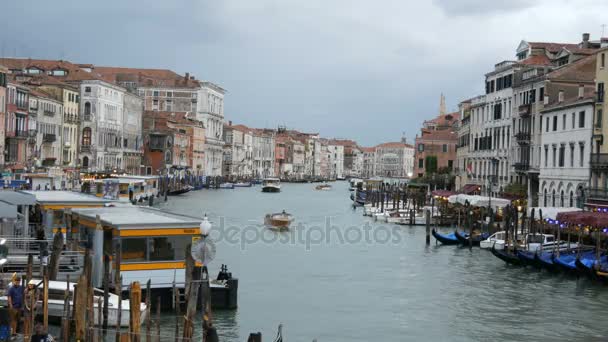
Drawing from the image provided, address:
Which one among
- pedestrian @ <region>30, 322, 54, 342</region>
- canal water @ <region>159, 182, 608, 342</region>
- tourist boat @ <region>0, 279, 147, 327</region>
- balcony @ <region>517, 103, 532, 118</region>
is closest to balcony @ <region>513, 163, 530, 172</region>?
balcony @ <region>517, 103, 532, 118</region>

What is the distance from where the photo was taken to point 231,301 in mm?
14500

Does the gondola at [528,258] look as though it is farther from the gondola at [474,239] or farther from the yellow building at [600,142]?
the yellow building at [600,142]

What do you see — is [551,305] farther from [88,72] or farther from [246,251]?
[88,72]

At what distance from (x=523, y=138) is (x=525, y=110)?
108 centimetres

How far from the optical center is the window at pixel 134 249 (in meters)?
13.5

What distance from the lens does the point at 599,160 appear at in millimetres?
26781

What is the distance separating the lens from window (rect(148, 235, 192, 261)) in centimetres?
1360

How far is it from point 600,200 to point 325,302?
12320 millimetres

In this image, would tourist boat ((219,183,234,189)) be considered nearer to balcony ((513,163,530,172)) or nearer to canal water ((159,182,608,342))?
balcony ((513,163,530,172))

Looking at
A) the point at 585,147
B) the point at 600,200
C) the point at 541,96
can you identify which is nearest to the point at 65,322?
the point at 600,200

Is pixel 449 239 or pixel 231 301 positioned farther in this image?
pixel 449 239

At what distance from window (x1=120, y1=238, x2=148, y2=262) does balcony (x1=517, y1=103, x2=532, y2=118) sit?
24.0 metres
